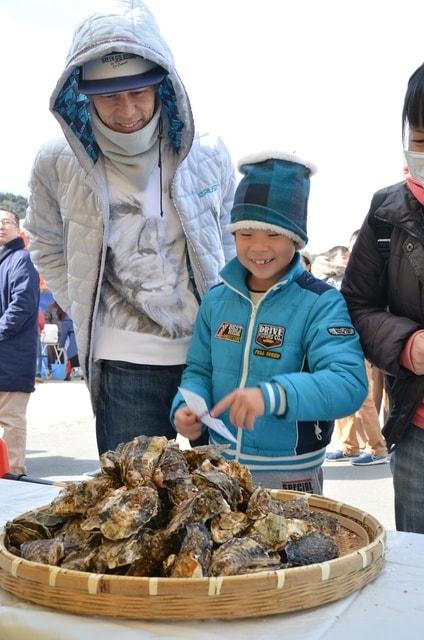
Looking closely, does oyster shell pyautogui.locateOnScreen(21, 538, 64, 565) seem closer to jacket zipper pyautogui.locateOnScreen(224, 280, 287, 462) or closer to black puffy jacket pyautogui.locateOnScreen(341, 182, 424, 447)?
jacket zipper pyautogui.locateOnScreen(224, 280, 287, 462)

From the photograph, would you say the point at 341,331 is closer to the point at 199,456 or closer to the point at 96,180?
the point at 199,456

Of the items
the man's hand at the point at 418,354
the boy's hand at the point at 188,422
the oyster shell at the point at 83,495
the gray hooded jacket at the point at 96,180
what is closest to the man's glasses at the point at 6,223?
the gray hooded jacket at the point at 96,180

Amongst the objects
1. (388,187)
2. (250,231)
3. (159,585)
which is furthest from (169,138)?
(159,585)

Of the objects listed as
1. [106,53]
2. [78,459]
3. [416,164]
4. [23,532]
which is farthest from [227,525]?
[78,459]

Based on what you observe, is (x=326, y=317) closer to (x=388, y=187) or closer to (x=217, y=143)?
(x=388, y=187)

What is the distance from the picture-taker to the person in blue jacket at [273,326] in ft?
6.69

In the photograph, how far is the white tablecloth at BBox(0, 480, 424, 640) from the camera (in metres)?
1.09

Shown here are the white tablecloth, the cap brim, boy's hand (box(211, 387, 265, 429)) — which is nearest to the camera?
the white tablecloth

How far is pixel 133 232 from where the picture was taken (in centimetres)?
238

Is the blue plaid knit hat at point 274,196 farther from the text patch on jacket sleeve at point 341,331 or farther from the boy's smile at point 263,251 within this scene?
the text patch on jacket sleeve at point 341,331

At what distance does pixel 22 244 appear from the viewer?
5.62m

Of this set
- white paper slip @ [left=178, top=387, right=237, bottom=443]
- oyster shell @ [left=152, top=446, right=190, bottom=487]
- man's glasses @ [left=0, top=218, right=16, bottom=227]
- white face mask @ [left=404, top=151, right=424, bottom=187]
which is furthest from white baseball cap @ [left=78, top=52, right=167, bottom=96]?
man's glasses @ [left=0, top=218, right=16, bottom=227]

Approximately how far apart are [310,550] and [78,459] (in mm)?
5339

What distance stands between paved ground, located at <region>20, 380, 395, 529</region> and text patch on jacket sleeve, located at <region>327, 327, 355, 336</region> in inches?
102
